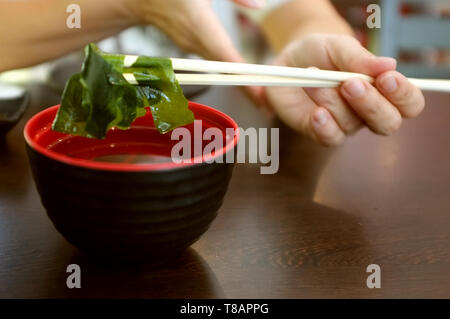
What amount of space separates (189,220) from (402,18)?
3004 mm

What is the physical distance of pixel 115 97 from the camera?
30.0 inches

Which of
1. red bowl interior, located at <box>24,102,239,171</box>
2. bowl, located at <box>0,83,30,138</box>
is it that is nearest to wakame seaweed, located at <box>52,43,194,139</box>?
red bowl interior, located at <box>24,102,239,171</box>

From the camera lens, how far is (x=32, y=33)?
5.09ft

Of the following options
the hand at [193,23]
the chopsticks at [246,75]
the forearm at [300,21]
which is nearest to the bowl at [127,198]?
the chopsticks at [246,75]

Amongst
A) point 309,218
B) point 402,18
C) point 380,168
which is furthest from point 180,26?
point 402,18

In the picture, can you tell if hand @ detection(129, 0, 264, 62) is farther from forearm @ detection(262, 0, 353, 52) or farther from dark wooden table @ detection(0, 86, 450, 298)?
dark wooden table @ detection(0, 86, 450, 298)

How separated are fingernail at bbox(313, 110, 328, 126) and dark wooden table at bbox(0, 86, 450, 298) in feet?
0.29

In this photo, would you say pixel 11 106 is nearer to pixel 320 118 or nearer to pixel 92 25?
pixel 92 25

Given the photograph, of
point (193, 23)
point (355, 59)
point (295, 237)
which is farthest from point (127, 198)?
point (193, 23)

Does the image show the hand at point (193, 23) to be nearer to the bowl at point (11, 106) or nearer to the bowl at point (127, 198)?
the bowl at point (11, 106)

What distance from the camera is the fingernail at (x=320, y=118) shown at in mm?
1208

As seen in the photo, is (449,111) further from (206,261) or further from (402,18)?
(402,18)

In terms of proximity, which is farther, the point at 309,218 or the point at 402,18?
the point at 402,18

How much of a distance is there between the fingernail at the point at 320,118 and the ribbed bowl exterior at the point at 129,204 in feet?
1.65
